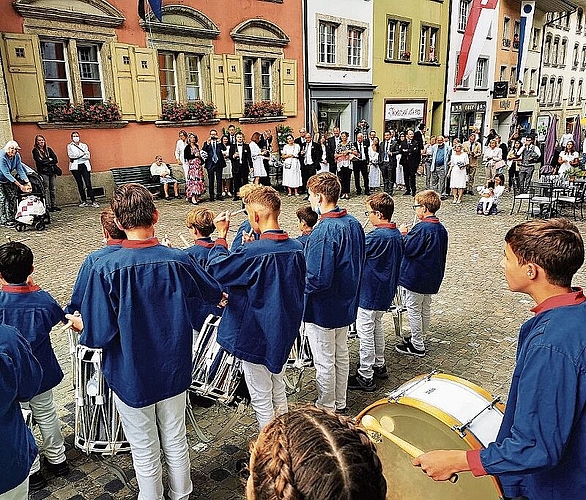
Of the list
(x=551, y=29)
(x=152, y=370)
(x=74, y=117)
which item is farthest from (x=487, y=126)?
(x=152, y=370)

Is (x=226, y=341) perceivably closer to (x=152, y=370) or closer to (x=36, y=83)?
(x=152, y=370)

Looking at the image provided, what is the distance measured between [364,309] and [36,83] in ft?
38.0

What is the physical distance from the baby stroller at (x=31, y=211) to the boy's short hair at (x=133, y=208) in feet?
30.5

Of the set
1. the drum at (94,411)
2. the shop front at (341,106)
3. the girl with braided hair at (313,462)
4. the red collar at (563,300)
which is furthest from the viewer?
the shop front at (341,106)

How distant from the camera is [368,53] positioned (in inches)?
855

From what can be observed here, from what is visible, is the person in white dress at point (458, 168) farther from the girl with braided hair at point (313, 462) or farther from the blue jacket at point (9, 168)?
the girl with braided hair at point (313, 462)

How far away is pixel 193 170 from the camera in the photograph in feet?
46.5

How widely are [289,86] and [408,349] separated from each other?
15.3 meters

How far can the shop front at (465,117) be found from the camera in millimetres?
28625


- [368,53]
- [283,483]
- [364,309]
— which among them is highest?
[368,53]

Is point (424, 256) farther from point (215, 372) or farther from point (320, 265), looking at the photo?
point (215, 372)

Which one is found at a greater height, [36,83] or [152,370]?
[36,83]

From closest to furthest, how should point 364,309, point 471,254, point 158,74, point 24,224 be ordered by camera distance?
point 364,309 → point 471,254 → point 24,224 → point 158,74

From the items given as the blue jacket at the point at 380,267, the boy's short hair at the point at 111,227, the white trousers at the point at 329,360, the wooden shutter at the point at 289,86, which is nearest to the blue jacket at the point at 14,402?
the boy's short hair at the point at 111,227
